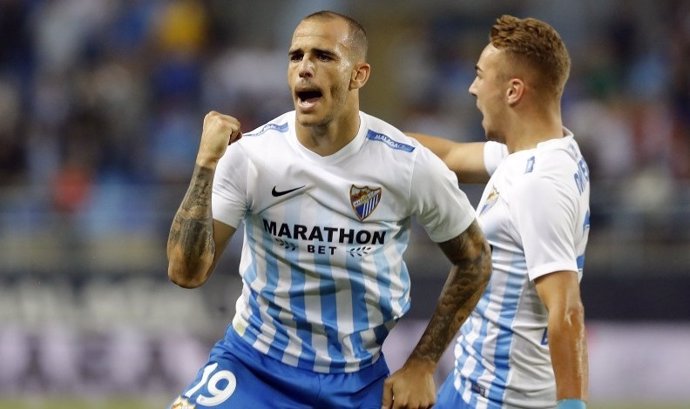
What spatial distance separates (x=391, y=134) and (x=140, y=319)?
7.29 metres

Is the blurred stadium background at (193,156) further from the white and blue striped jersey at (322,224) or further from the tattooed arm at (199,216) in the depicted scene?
the tattooed arm at (199,216)

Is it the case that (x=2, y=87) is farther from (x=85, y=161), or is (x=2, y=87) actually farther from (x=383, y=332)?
(x=383, y=332)

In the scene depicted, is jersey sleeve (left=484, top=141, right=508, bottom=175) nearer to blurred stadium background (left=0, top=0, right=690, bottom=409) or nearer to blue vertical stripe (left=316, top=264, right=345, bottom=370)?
blue vertical stripe (left=316, top=264, right=345, bottom=370)

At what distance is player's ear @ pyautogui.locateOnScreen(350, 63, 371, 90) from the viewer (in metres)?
5.53

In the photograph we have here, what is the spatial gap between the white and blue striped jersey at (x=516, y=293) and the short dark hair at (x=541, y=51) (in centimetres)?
27

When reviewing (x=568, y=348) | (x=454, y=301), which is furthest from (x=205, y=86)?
(x=568, y=348)

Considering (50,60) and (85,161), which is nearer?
(85,161)

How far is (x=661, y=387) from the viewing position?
1233cm

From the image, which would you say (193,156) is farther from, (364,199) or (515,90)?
(364,199)

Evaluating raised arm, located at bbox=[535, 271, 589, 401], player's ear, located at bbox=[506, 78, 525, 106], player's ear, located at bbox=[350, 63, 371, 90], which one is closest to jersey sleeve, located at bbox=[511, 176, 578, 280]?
raised arm, located at bbox=[535, 271, 589, 401]

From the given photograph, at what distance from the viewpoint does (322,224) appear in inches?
213

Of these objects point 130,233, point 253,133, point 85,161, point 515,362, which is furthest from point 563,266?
point 85,161

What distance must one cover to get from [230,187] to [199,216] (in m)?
0.25

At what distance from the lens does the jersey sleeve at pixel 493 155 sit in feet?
21.4
